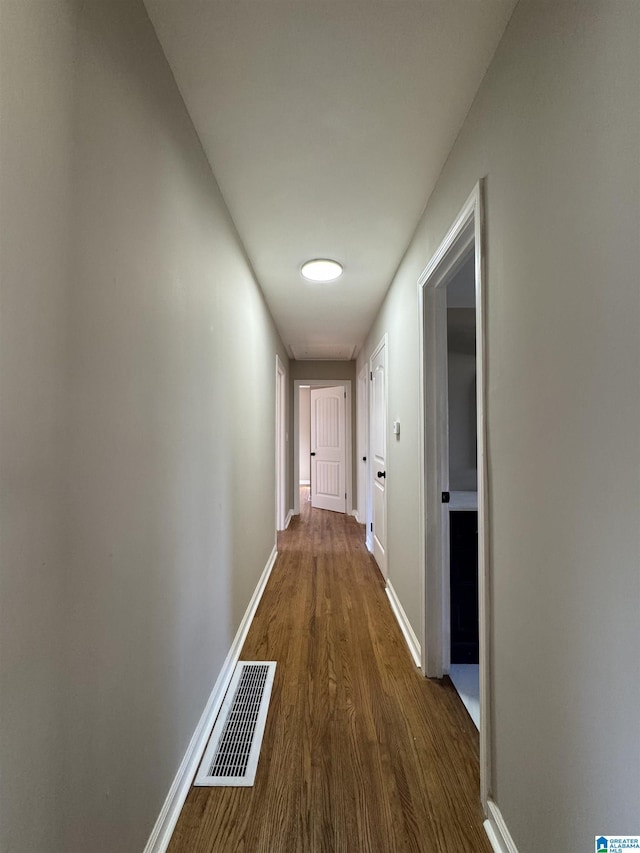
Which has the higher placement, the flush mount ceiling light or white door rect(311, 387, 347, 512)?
the flush mount ceiling light

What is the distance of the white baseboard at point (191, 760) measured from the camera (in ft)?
3.57

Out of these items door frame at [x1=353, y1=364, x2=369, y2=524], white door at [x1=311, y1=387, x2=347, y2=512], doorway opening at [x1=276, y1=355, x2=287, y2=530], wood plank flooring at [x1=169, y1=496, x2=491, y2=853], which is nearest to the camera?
wood plank flooring at [x1=169, y1=496, x2=491, y2=853]

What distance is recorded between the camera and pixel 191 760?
1.33 metres

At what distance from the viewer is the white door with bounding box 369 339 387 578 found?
10.4ft

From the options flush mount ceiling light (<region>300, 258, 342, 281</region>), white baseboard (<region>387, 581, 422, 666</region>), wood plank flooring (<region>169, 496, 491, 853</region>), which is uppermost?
flush mount ceiling light (<region>300, 258, 342, 281</region>)

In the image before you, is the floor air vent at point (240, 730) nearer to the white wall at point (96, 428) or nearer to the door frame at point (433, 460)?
the white wall at point (96, 428)

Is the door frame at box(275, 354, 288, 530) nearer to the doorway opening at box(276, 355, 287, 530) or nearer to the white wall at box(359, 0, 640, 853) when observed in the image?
the doorway opening at box(276, 355, 287, 530)

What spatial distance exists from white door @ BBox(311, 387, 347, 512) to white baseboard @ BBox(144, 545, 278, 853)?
3.78 metres

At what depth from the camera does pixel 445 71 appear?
1205 mm

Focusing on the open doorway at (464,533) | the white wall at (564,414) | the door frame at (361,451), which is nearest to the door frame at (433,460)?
the open doorway at (464,533)

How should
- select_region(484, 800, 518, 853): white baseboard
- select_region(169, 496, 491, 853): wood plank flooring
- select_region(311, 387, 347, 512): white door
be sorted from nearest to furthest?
1. select_region(484, 800, 518, 853): white baseboard
2. select_region(169, 496, 491, 853): wood plank flooring
3. select_region(311, 387, 347, 512): white door

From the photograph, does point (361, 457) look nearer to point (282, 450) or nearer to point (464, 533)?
point (282, 450)

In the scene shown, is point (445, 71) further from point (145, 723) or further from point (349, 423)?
point (349, 423)

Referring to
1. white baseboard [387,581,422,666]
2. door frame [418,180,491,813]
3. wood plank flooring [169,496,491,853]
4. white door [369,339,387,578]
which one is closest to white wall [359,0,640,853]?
wood plank flooring [169,496,491,853]
